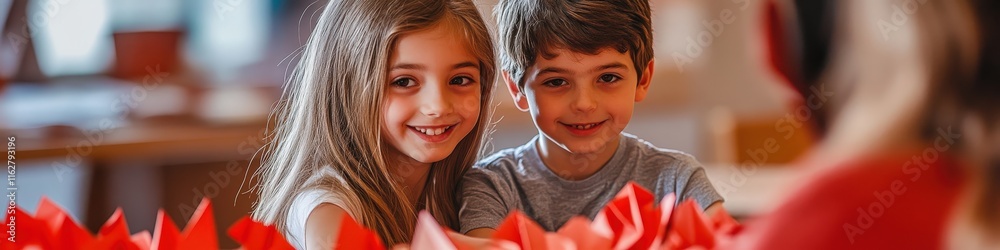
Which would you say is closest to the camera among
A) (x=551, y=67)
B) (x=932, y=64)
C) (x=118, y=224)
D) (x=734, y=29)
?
(x=932, y=64)

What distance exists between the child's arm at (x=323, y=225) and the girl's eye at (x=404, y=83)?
3.4 inches

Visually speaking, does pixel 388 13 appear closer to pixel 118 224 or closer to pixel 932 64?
pixel 118 224

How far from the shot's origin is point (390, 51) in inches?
27.3

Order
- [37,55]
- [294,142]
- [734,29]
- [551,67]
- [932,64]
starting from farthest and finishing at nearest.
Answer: [734,29]
[37,55]
[294,142]
[551,67]
[932,64]

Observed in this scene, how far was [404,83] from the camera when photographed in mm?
680

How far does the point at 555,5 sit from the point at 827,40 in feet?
1.40

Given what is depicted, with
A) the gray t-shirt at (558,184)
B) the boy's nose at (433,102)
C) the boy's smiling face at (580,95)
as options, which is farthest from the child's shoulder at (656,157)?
the boy's nose at (433,102)

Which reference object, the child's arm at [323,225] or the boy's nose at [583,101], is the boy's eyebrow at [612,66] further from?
the child's arm at [323,225]

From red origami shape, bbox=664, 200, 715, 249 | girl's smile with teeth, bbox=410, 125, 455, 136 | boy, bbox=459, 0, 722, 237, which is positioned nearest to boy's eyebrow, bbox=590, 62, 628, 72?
boy, bbox=459, 0, 722, 237

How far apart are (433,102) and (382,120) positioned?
0.16 feet

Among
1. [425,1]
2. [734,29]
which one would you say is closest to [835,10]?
[425,1]

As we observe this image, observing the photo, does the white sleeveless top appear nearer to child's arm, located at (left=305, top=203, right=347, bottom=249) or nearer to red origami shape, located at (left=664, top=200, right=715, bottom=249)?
child's arm, located at (left=305, top=203, right=347, bottom=249)

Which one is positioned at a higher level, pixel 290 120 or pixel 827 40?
pixel 827 40

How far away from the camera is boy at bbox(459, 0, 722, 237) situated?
666 mm
